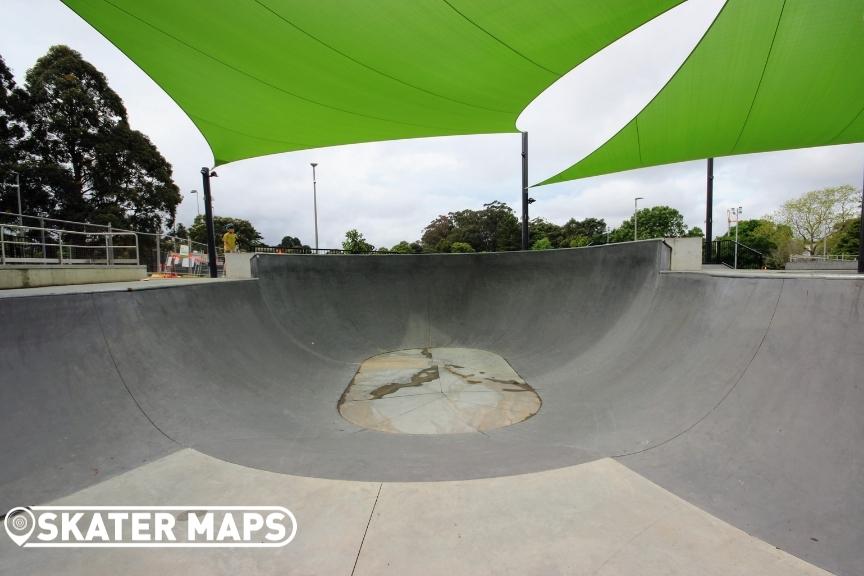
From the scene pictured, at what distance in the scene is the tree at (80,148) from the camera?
23.1 metres

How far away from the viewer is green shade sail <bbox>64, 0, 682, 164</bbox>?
4590mm

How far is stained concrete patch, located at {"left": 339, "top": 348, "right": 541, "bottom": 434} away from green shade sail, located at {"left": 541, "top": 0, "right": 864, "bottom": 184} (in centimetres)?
604

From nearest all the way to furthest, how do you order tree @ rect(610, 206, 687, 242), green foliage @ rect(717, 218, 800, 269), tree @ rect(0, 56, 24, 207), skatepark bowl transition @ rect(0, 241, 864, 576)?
1. skatepark bowl transition @ rect(0, 241, 864, 576)
2. tree @ rect(0, 56, 24, 207)
3. green foliage @ rect(717, 218, 800, 269)
4. tree @ rect(610, 206, 687, 242)

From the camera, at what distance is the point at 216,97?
6633 millimetres

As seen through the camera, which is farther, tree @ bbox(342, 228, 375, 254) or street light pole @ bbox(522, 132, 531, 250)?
tree @ bbox(342, 228, 375, 254)

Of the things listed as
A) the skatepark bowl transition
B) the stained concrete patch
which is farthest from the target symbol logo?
the stained concrete patch

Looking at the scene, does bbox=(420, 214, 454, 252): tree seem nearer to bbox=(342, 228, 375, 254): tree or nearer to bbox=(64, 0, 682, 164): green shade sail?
bbox=(342, 228, 375, 254): tree

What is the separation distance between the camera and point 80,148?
24.5 meters

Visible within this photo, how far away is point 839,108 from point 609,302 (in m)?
5.00

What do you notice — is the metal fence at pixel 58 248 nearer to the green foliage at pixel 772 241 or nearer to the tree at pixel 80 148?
the tree at pixel 80 148

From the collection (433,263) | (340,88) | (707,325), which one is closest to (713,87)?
(707,325)

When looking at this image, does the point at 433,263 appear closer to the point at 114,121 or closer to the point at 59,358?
the point at 59,358

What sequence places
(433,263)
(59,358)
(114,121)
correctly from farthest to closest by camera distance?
(114,121) < (433,263) < (59,358)

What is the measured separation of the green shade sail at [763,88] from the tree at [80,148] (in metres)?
31.6
